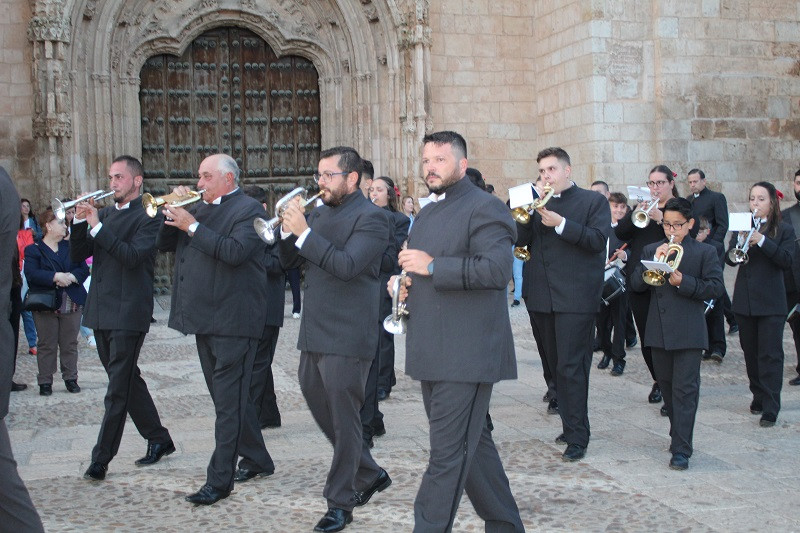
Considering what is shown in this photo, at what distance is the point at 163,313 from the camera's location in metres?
14.9

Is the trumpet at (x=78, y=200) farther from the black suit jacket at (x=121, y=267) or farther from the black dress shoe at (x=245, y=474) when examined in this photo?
the black dress shoe at (x=245, y=474)

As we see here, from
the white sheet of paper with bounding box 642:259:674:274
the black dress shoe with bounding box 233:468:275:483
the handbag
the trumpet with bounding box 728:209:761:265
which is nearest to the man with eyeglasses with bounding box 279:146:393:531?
the black dress shoe with bounding box 233:468:275:483

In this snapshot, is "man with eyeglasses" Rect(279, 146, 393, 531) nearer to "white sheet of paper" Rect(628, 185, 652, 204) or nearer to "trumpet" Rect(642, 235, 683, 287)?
"trumpet" Rect(642, 235, 683, 287)

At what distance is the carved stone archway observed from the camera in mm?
14945

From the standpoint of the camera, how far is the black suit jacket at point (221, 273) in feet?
19.1

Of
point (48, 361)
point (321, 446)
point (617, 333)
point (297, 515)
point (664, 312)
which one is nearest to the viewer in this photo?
point (297, 515)

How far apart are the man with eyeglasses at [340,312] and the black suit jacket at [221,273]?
0.42 meters

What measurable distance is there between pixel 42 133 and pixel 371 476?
11.0m

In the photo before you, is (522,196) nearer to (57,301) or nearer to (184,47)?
(57,301)

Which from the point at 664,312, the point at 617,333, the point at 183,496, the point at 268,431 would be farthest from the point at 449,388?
the point at 617,333

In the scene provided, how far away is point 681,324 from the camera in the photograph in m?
6.51

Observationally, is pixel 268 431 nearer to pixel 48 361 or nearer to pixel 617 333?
pixel 48 361

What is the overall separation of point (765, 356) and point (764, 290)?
497 millimetres

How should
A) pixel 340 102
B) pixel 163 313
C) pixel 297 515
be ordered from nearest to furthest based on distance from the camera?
pixel 297 515
pixel 163 313
pixel 340 102
